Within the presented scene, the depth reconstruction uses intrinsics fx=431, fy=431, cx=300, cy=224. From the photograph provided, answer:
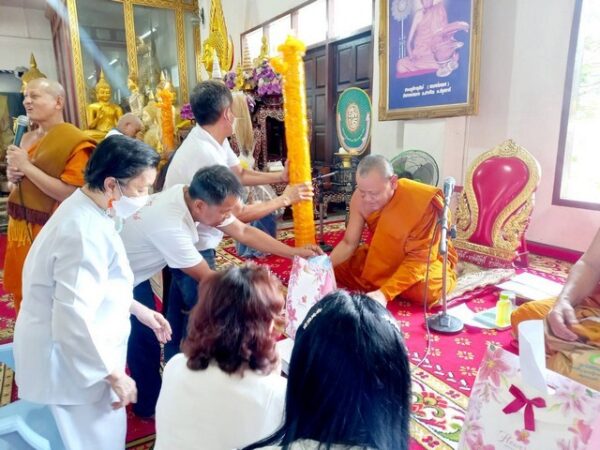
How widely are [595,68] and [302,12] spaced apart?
13.1 feet

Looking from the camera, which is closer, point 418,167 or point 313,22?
point 418,167

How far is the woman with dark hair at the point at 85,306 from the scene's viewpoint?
112 centimetres

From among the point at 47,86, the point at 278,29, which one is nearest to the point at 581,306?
the point at 47,86

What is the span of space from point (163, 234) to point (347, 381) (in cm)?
113

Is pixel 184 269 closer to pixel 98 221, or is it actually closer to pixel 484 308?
pixel 98 221

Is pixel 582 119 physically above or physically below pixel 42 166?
above

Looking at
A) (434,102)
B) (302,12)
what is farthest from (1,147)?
(434,102)

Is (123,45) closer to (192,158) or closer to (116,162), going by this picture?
(192,158)

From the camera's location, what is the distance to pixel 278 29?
666cm

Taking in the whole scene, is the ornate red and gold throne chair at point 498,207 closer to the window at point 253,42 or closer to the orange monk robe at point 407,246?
the orange monk robe at point 407,246

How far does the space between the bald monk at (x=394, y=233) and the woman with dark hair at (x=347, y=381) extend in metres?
1.78

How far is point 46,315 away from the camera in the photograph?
1163 mm

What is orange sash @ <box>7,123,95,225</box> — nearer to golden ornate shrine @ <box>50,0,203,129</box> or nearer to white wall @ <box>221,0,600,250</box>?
white wall @ <box>221,0,600,250</box>

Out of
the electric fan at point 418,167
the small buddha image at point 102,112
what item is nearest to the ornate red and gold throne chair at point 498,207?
the electric fan at point 418,167
